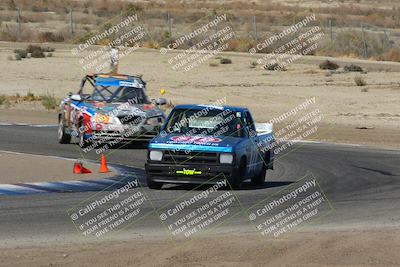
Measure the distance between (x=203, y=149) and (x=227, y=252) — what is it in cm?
540

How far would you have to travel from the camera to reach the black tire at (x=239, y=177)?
17953mm

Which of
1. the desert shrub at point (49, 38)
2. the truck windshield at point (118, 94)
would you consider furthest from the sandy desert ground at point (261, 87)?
the desert shrub at point (49, 38)

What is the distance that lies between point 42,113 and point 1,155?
14338 millimetres

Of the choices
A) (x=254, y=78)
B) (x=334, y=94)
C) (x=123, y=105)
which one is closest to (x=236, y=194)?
(x=123, y=105)

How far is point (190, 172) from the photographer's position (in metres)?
17.8

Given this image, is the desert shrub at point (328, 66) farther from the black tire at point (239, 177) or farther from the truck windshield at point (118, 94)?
the black tire at point (239, 177)

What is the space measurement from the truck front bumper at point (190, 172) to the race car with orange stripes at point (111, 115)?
24.2ft

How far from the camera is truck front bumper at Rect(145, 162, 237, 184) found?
17.8 m

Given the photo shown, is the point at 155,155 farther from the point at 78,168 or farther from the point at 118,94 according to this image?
the point at 118,94

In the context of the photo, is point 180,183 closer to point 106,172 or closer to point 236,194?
point 236,194

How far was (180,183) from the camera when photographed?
17.9m

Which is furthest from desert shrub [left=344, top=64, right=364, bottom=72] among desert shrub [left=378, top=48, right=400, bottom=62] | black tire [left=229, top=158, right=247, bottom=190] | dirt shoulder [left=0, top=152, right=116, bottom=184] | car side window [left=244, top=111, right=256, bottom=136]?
black tire [left=229, top=158, right=247, bottom=190]

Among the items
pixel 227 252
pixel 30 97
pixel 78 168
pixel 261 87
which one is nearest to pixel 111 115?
pixel 78 168

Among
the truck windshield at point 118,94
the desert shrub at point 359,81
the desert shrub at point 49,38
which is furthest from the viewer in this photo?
the desert shrub at point 49,38
